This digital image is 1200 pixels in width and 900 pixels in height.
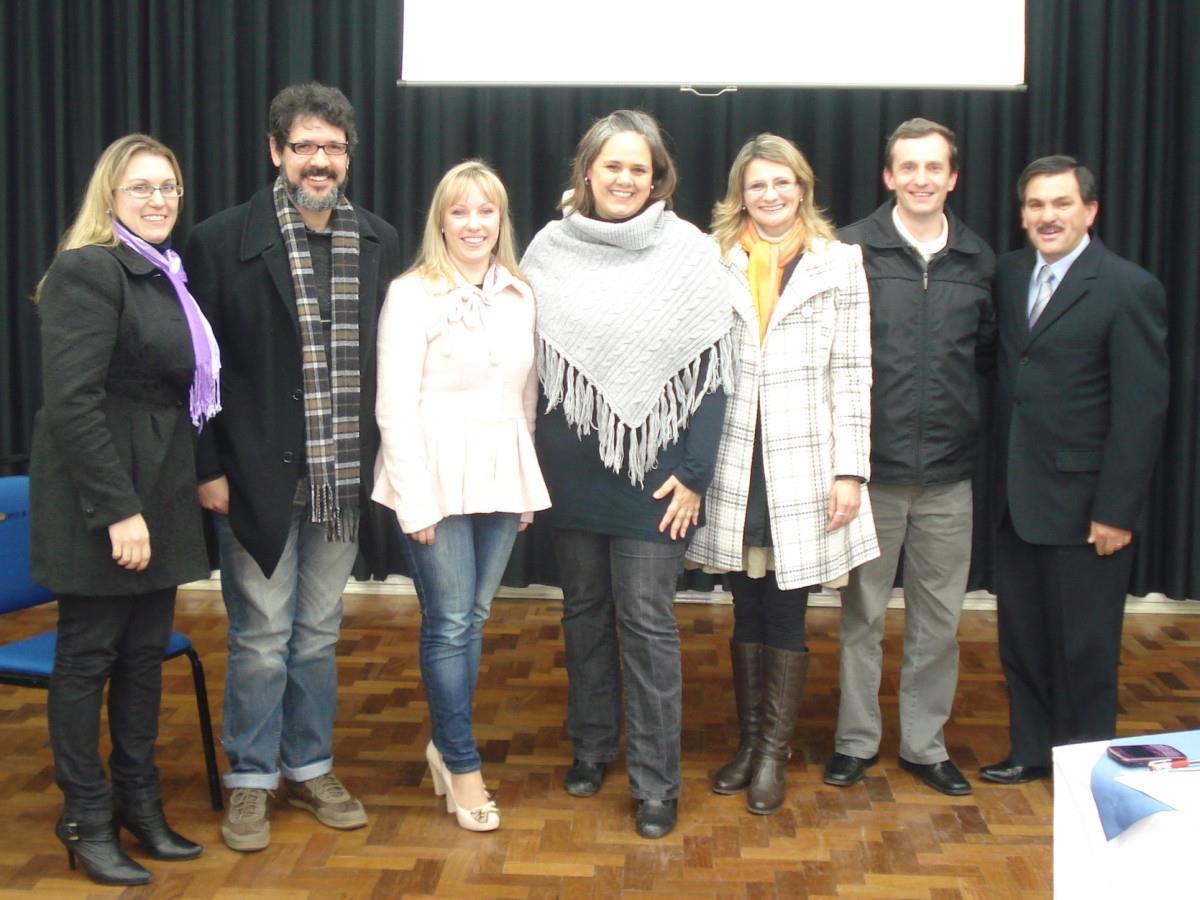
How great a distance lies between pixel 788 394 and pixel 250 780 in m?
1.38

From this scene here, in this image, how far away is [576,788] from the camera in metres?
2.99

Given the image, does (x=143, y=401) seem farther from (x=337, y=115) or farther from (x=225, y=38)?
(x=225, y=38)

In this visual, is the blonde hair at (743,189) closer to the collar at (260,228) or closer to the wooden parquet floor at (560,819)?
the collar at (260,228)

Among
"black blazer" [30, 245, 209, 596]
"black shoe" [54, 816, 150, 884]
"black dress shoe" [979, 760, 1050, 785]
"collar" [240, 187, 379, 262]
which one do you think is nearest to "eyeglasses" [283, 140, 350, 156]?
"collar" [240, 187, 379, 262]

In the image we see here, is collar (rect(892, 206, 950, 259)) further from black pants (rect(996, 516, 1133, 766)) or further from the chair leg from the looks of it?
the chair leg

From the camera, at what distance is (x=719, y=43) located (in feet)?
13.9

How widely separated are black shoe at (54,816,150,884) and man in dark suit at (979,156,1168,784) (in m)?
1.88

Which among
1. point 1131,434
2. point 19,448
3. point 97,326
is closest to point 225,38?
point 19,448

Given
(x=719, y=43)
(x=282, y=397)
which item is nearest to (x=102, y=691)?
(x=282, y=397)

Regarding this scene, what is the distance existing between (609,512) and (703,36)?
211 centimetres

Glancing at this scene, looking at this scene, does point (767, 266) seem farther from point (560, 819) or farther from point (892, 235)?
point (560, 819)

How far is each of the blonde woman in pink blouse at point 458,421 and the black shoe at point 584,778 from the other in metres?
0.26

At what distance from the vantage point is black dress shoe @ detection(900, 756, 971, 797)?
300 cm

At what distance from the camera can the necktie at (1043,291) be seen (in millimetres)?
2963
